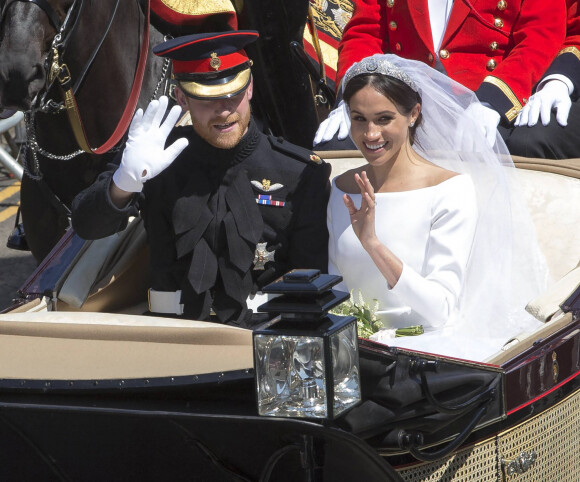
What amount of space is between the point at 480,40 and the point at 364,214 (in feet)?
4.65

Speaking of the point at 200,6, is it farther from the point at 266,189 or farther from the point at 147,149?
the point at 147,149

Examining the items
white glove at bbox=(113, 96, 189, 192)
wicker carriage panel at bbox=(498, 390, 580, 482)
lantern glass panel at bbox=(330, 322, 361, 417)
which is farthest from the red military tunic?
lantern glass panel at bbox=(330, 322, 361, 417)

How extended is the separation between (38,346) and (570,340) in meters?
1.33

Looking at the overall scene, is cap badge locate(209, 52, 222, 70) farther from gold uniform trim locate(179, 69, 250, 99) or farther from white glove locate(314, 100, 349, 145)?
white glove locate(314, 100, 349, 145)

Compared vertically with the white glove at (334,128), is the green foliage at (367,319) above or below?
below

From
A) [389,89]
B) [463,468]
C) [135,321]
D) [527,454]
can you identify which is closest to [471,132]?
[389,89]

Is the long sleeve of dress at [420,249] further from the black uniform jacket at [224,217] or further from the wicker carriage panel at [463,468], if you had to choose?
the wicker carriage panel at [463,468]

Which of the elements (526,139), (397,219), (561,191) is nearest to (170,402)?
(397,219)

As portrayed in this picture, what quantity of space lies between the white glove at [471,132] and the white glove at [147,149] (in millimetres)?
878

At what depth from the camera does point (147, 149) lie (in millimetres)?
3221

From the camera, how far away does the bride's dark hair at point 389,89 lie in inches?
126

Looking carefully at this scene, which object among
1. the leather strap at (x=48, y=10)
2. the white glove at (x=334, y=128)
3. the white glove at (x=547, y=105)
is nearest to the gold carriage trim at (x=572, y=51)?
the white glove at (x=547, y=105)

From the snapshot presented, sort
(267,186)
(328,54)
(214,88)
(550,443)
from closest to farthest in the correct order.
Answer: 1. (550,443)
2. (214,88)
3. (267,186)
4. (328,54)

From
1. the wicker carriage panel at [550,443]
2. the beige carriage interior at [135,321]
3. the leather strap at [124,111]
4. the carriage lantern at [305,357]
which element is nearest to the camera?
the carriage lantern at [305,357]
